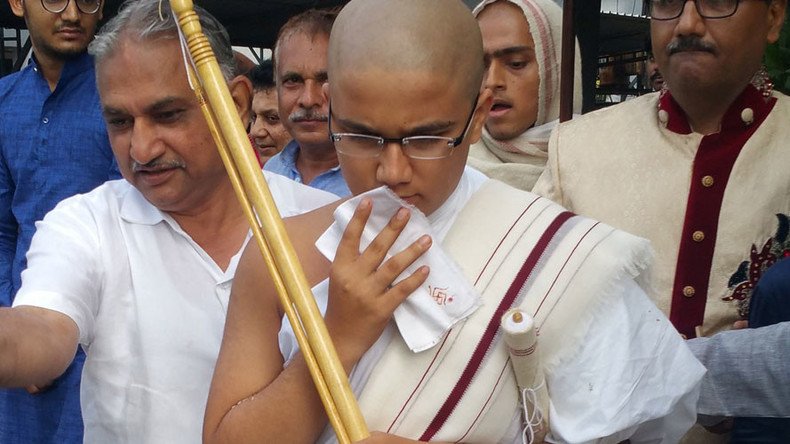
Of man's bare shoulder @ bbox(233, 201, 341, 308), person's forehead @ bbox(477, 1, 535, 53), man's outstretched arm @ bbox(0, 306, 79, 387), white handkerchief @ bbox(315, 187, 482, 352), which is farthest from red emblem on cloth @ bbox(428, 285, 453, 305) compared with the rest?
person's forehead @ bbox(477, 1, 535, 53)

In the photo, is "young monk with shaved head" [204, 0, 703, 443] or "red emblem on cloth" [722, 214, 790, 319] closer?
"young monk with shaved head" [204, 0, 703, 443]

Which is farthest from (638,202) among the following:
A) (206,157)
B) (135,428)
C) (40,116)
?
(40,116)

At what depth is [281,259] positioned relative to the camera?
164 centimetres

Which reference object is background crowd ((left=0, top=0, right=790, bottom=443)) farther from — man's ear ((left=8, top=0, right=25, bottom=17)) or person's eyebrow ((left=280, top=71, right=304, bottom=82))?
man's ear ((left=8, top=0, right=25, bottom=17))

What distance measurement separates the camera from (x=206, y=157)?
94.5 inches

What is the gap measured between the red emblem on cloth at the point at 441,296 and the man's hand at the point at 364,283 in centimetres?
5

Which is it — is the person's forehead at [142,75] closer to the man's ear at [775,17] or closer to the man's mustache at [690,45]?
the man's mustache at [690,45]

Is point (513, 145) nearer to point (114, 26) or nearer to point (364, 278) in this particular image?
point (114, 26)

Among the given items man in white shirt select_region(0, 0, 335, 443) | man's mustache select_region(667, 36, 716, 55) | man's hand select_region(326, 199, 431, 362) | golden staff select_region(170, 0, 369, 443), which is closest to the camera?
golden staff select_region(170, 0, 369, 443)

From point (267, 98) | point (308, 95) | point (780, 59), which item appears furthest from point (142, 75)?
point (267, 98)

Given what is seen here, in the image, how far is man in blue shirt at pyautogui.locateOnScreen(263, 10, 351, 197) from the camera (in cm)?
354

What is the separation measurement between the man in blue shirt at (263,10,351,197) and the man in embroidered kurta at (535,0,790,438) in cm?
120

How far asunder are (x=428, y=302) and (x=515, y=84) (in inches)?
64.4

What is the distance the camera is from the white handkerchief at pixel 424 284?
1799mm
